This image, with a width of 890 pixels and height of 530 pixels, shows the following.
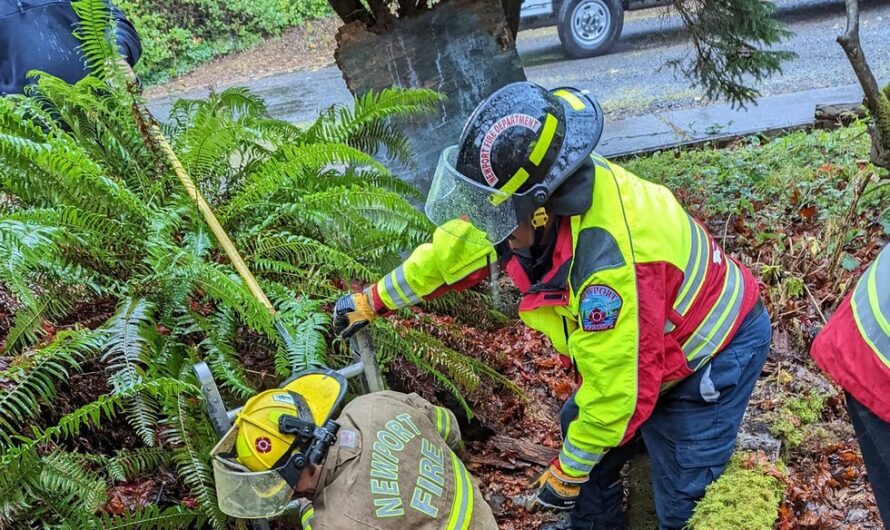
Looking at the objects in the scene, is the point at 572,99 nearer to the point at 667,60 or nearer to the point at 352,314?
the point at 352,314

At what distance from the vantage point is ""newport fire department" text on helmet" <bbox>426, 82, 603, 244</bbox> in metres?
Answer: 2.02

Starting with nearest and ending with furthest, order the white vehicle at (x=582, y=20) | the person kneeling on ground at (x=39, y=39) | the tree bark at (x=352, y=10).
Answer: the person kneeling on ground at (x=39, y=39) → the tree bark at (x=352, y=10) → the white vehicle at (x=582, y=20)

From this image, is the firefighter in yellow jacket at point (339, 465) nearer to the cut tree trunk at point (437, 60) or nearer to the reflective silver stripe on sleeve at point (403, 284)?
the reflective silver stripe on sleeve at point (403, 284)

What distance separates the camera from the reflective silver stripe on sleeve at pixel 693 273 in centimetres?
224

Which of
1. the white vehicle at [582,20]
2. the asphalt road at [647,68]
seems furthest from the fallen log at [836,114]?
the white vehicle at [582,20]

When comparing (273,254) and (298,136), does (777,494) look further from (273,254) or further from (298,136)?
(298,136)

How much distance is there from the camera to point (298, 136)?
131 inches

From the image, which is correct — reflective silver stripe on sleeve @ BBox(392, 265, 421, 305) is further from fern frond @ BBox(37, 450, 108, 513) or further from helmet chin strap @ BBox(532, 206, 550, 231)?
fern frond @ BBox(37, 450, 108, 513)

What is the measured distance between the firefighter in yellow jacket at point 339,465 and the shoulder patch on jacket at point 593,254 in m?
0.77

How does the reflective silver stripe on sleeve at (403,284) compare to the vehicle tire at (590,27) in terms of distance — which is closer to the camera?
the reflective silver stripe on sleeve at (403,284)

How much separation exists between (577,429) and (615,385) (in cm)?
23

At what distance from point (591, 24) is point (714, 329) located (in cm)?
1035

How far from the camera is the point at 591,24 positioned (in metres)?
11.7

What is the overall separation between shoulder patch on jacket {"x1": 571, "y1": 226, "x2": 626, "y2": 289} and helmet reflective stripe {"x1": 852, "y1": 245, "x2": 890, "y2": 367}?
65 cm
